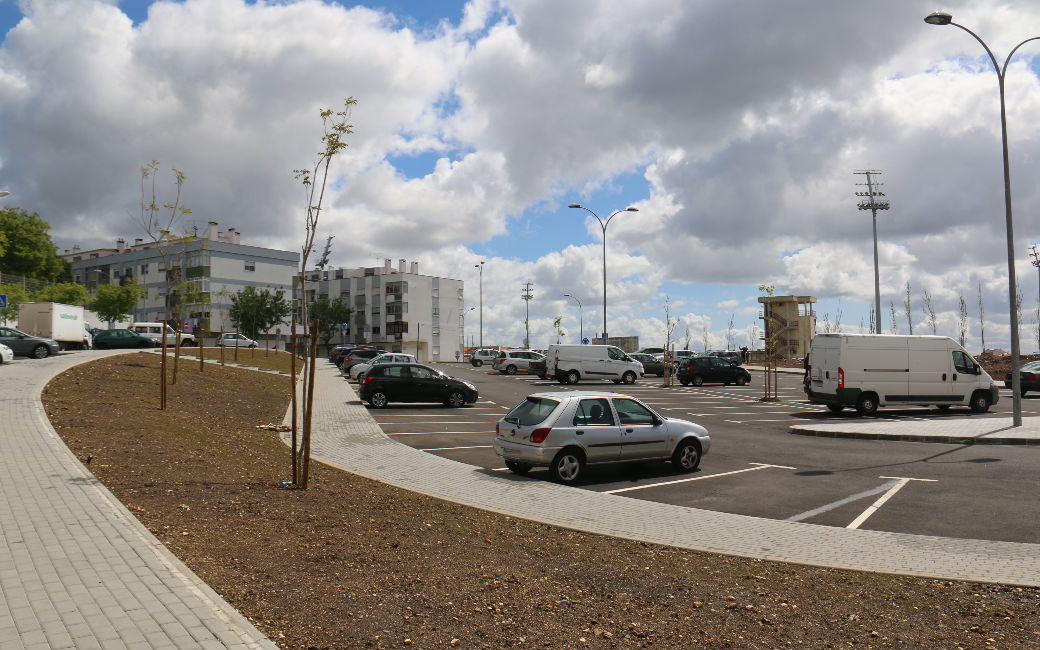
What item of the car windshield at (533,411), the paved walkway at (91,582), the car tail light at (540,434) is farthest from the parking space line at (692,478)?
the paved walkway at (91,582)

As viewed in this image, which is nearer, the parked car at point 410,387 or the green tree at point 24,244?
the parked car at point 410,387

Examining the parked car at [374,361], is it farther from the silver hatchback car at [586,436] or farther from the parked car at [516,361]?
the silver hatchback car at [586,436]

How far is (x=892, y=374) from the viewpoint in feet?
72.3

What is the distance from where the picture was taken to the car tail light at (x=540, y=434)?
1124 cm

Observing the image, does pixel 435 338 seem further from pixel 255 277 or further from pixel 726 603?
pixel 726 603

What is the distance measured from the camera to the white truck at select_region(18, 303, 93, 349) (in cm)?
3734

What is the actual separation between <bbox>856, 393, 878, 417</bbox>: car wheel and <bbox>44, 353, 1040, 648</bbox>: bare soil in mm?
16798

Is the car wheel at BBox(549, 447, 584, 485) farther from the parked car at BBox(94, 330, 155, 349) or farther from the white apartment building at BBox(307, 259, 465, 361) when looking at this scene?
the white apartment building at BBox(307, 259, 465, 361)

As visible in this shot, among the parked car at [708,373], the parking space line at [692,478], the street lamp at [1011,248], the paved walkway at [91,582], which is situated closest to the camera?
the paved walkway at [91,582]

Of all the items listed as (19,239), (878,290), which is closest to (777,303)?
(878,290)

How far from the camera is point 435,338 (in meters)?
120

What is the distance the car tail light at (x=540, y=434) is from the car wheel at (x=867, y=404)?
14.3 meters

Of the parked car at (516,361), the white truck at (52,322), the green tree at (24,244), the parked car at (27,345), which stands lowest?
the parked car at (516,361)

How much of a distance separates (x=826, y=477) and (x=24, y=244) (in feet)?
253
